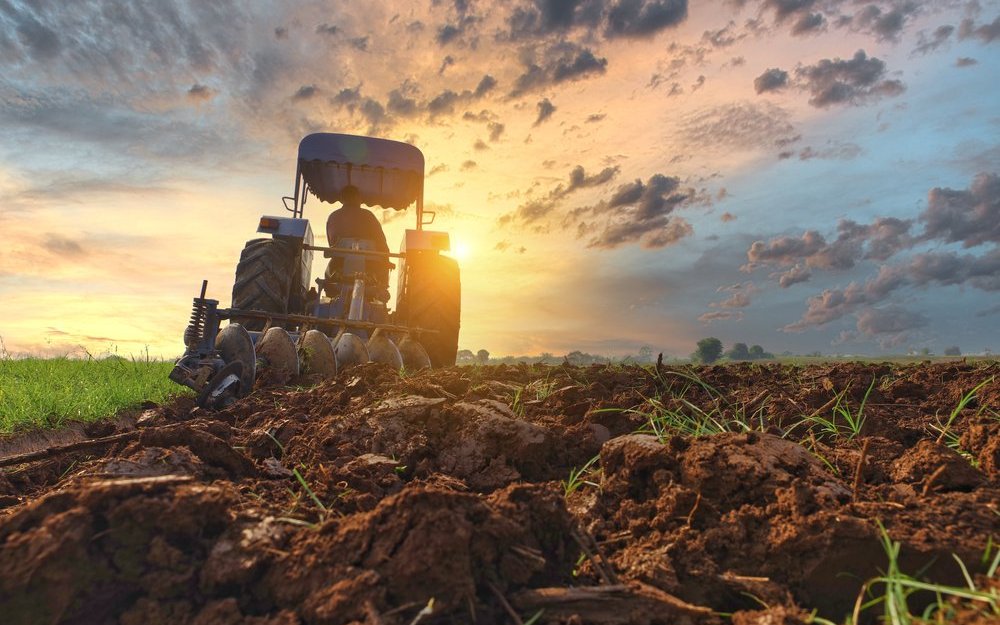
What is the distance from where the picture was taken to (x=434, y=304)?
7.88 m

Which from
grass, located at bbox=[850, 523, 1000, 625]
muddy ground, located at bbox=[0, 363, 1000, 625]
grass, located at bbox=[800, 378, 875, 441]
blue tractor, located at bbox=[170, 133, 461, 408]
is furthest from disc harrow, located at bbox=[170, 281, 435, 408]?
grass, located at bbox=[850, 523, 1000, 625]

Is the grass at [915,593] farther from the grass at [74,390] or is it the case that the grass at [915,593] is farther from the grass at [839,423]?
the grass at [74,390]

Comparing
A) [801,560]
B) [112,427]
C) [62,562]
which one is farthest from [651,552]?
[112,427]

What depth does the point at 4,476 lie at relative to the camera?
119 inches

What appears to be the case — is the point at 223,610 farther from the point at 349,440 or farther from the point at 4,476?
the point at 4,476

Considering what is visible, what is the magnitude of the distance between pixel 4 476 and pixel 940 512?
3872 millimetres

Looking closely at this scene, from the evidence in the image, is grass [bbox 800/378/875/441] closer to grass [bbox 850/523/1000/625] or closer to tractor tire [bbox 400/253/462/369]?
grass [bbox 850/523/1000/625]

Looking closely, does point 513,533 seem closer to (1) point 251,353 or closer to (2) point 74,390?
(1) point 251,353

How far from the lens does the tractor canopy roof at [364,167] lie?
30.1ft

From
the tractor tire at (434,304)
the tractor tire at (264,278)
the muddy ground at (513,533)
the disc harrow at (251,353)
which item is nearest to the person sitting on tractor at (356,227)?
the tractor tire at (434,304)

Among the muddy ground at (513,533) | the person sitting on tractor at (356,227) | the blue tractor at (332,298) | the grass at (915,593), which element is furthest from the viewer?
the person sitting on tractor at (356,227)

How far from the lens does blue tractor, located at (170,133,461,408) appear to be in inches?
216

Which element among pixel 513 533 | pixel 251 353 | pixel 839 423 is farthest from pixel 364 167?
pixel 513 533

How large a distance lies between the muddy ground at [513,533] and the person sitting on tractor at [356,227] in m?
6.63
